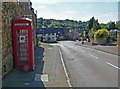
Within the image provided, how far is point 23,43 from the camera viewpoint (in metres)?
17.0

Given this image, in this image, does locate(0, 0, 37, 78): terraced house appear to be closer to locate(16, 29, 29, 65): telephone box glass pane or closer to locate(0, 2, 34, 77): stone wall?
locate(0, 2, 34, 77): stone wall

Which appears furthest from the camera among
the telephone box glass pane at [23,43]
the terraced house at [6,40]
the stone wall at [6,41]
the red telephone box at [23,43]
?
the telephone box glass pane at [23,43]

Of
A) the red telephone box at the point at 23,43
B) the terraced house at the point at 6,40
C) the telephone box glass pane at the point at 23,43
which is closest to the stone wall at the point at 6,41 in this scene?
the terraced house at the point at 6,40

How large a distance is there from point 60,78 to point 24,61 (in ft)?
10.2

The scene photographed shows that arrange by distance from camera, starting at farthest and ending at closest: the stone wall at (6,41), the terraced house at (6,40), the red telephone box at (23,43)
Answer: the red telephone box at (23,43), the stone wall at (6,41), the terraced house at (6,40)

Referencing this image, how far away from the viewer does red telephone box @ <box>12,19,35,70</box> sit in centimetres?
1689

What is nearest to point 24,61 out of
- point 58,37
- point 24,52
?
point 24,52

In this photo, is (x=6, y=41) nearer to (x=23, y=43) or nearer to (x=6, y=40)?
(x=6, y=40)

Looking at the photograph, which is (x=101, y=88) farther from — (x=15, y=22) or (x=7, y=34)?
(x=15, y=22)

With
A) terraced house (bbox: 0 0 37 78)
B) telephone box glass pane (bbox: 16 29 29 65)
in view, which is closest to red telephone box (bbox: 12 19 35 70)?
telephone box glass pane (bbox: 16 29 29 65)

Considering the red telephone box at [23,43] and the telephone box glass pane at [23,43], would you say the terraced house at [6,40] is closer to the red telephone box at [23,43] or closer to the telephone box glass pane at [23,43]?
the red telephone box at [23,43]

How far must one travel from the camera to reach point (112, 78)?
14961mm

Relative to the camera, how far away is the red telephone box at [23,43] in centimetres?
1689

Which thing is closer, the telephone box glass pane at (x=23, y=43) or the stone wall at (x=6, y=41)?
the stone wall at (x=6, y=41)
